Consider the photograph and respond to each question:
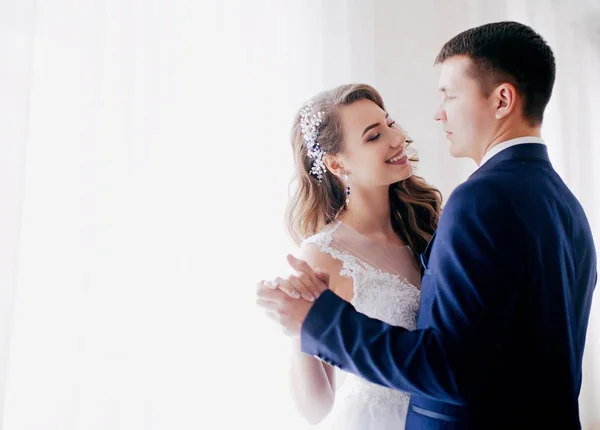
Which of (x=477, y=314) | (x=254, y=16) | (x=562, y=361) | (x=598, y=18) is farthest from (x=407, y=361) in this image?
(x=598, y=18)

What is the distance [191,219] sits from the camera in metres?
1.47

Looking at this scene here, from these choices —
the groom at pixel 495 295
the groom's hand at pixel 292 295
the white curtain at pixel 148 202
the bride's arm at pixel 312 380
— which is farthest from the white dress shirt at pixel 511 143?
the white curtain at pixel 148 202

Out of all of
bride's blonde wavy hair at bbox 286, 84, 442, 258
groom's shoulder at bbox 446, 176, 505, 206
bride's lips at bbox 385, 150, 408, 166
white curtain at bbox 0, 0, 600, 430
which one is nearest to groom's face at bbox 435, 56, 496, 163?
groom's shoulder at bbox 446, 176, 505, 206

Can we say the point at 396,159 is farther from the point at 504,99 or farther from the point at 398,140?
the point at 504,99

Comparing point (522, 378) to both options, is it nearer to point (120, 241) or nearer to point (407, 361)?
point (407, 361)

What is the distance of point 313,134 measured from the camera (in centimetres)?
160

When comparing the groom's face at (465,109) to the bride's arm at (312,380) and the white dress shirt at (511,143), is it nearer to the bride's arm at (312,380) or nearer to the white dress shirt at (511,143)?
the white dress shirt at (511,143)

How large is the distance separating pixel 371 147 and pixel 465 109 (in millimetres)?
423

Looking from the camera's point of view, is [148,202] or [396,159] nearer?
[148,202]

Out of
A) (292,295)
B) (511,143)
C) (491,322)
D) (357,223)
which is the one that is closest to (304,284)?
(292,295)

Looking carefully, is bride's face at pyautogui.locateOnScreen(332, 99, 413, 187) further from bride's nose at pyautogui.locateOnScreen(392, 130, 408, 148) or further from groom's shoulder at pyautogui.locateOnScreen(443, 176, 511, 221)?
groom's shoulder at pyautogui.locateOnScreen(443, 176, 511, 221)

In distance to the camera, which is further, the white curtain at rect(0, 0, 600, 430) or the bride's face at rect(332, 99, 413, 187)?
the bride's face at rect(332, 99, 413, 187)

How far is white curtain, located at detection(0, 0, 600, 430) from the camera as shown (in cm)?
117

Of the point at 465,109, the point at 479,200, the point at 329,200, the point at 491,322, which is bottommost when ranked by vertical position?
the point at 491,322
